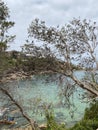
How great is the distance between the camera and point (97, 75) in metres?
17.3

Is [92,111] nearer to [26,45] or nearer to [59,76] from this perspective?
[59,76]

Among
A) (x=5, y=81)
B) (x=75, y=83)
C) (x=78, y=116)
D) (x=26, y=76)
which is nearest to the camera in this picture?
(x=75, y=83)

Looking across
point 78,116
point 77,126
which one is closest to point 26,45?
point 77,126

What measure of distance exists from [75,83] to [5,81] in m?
4.87

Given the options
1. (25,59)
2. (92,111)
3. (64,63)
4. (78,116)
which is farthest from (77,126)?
(78,116)

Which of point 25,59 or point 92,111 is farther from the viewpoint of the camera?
point 92,111

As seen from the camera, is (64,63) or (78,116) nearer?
(64,63)

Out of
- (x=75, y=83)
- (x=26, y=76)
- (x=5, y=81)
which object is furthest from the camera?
(x=5, y=81)

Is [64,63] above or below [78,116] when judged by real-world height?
above

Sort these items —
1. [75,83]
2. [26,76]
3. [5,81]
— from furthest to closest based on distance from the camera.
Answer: [5,81] < [26,76] < [75,83]

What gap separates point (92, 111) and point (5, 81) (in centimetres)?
583

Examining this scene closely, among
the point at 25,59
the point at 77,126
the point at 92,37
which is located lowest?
the point at 77,126

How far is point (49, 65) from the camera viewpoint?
16.9 metres

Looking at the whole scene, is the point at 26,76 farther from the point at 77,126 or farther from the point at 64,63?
the point at 77,126
